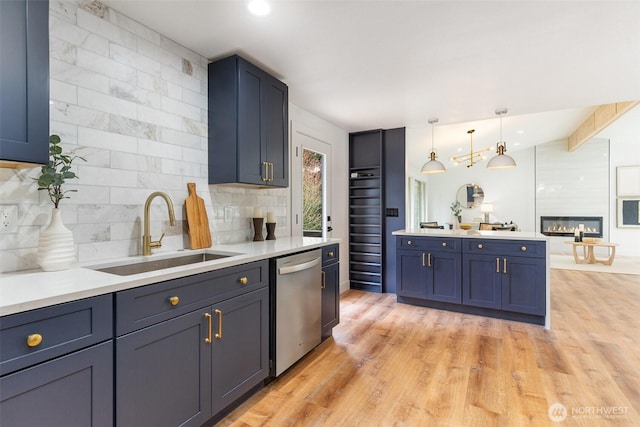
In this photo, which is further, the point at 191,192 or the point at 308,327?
the point at 308,327

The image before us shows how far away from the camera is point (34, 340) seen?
0.99m

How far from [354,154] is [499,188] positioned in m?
6.90

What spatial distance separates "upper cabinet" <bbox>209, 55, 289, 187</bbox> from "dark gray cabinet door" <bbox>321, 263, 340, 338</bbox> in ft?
3.26

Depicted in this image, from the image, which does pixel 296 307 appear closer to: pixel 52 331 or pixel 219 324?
pixel 219 324

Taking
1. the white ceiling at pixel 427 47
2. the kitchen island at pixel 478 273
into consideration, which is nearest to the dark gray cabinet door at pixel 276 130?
the white ceiling at pixel 427 47

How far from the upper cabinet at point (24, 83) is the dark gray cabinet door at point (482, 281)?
379 centimetres

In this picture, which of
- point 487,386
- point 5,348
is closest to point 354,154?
point 487,386

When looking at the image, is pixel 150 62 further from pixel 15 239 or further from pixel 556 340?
pixel 556 340

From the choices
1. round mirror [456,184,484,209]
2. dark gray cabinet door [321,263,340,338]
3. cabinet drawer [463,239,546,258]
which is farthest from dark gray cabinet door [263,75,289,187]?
round mirror [456,184,484,209]

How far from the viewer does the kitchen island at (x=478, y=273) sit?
3.25m

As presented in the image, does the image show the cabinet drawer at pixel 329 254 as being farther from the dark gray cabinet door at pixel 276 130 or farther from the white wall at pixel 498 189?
the white wall at pixel 498 189

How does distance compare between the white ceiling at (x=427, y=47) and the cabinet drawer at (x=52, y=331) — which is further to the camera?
the white ceiling at (x=427, y=47)

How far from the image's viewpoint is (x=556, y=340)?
9.43 feet

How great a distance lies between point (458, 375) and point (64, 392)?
2331 mm
